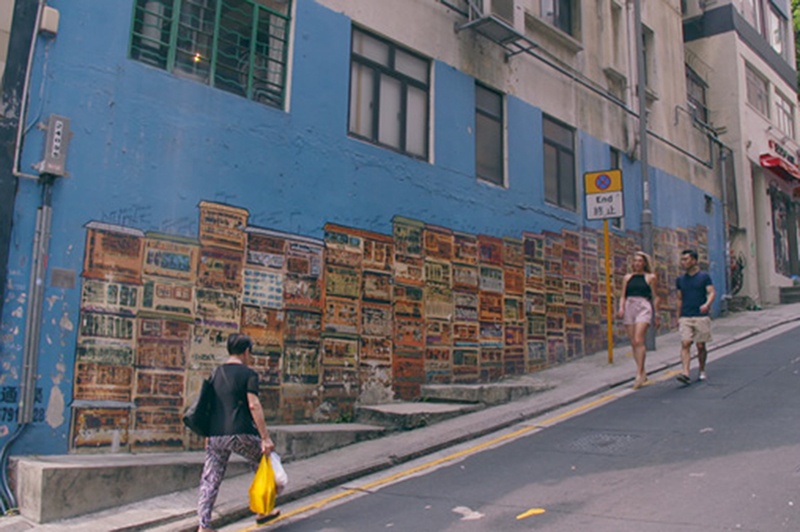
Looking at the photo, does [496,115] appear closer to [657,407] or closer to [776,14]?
[657,407]

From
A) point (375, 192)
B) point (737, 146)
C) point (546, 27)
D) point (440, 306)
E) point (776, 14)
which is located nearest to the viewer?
point (375, 192)

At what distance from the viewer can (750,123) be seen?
2370cm

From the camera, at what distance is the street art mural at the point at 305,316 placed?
7.27m

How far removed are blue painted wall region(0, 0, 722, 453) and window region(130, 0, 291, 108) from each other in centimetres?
22

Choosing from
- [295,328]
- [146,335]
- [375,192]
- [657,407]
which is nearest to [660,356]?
[657,407]

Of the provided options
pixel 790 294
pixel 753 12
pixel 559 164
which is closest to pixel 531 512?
pixel 559 164

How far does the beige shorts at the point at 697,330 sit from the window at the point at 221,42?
21.5 ft

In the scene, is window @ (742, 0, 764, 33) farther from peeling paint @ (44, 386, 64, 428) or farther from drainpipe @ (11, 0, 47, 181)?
peeling paint @ (44, 386, 64, 428)

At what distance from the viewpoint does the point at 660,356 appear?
13.1 m

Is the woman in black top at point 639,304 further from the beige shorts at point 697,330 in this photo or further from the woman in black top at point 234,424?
the woman in black top at point 234,424

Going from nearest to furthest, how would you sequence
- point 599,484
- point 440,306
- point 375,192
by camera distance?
point 599,484 < point 375,192 < point 440,306

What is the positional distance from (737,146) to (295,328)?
19.1 m

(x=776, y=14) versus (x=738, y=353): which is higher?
(x=776, y=14)

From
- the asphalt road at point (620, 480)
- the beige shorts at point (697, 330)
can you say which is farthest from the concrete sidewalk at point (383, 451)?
the beige shorts at point (697, 330)
